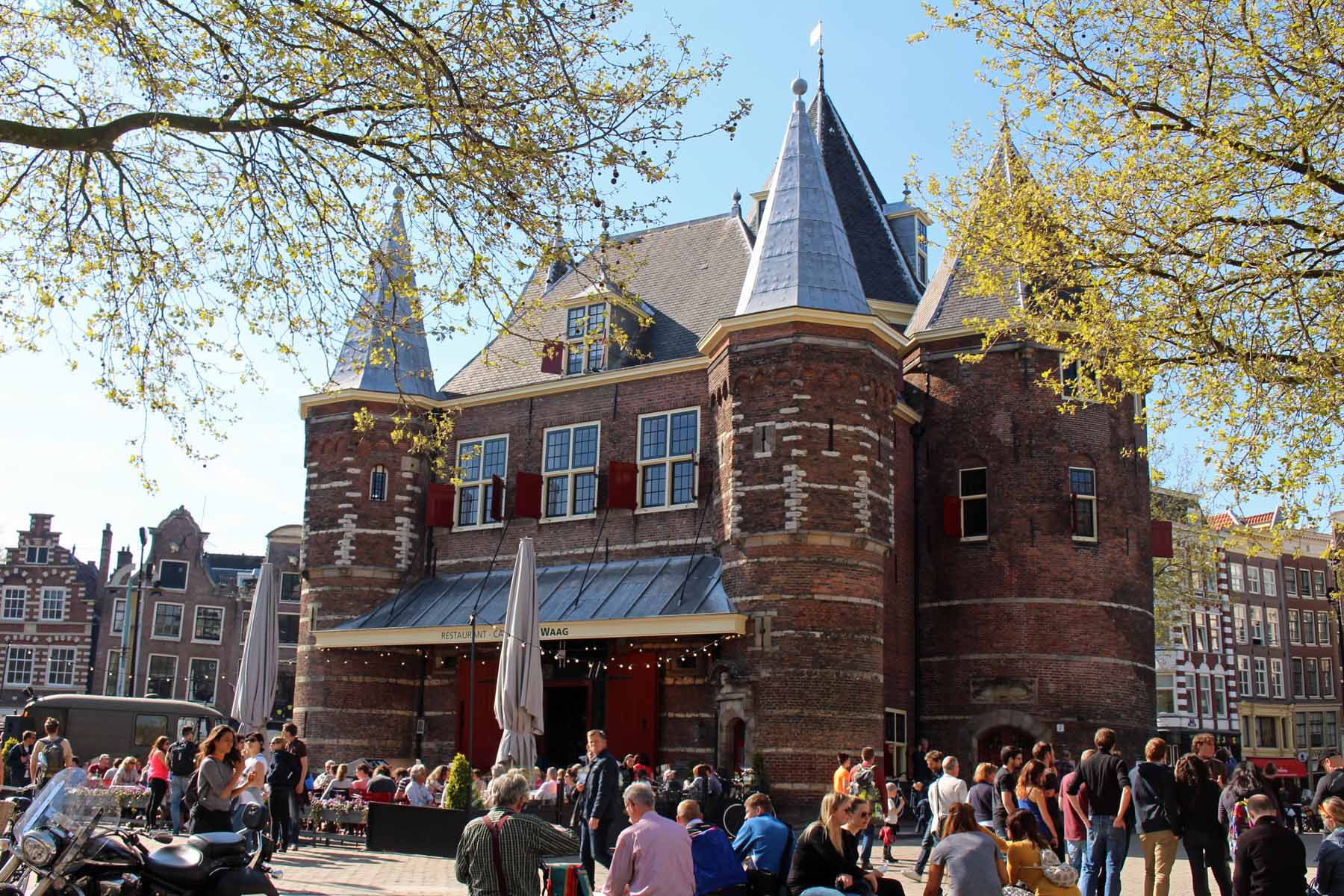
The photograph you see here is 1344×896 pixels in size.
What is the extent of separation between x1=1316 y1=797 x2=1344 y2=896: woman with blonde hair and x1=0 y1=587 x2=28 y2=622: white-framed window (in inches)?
1990

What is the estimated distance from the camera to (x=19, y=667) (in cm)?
4906

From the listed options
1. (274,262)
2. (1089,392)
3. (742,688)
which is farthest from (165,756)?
(1089,392)

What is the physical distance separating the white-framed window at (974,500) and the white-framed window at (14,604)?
128 feet

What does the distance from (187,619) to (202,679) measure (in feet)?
7.80

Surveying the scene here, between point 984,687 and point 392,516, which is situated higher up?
point 392,516

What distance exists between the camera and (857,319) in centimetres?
2288

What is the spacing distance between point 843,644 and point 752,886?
1350cm

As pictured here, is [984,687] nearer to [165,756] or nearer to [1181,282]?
[1181,282]

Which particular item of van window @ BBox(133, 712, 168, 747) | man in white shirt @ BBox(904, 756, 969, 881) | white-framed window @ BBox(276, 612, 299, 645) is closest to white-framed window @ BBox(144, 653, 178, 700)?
white-framed window @ BBox(276, 612, 299, 645)

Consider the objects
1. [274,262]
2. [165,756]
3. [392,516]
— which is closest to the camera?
[274,262]

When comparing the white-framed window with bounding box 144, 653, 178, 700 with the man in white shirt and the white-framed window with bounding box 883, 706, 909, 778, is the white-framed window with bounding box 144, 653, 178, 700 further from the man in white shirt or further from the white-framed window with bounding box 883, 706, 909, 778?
the man in white shirt

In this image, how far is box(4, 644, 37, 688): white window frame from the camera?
48688 millimetres

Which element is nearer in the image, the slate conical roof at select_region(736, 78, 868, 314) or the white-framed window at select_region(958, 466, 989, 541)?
the slate conical roof at select_region(736, 78, 868, 314)

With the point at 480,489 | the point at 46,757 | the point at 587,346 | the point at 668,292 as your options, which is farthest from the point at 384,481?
the point at 46,757
